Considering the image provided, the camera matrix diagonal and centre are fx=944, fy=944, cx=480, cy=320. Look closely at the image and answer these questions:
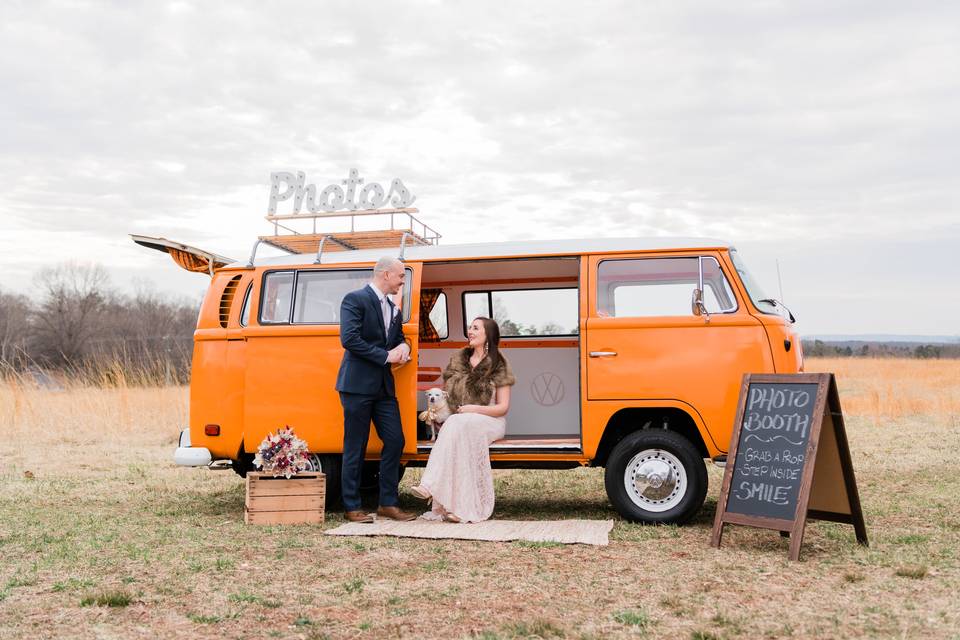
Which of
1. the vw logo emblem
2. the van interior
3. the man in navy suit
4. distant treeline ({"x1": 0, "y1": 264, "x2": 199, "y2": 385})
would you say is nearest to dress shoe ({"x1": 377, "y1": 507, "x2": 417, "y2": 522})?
the man in navy suit

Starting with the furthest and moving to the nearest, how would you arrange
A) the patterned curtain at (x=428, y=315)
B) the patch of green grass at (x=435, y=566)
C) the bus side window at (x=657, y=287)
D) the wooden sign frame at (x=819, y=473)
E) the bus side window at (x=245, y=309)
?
1. the patterned curtain at (x=428, y=315)
2. the bus side window at (x=245, y=309)
3. the bus side window at (x=657, y=287)
4. the wooden sign frame at (x=819, y=473)
5. the patch of green grass at (x=435, y=566)

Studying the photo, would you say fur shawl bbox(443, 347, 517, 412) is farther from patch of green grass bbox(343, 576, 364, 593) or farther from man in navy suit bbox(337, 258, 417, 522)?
patch of green grass bbox(343, 576, 364, 593)

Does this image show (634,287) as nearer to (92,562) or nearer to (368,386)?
(368,386)

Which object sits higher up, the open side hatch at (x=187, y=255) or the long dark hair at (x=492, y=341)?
the open side hatch at (x=187, y=255)

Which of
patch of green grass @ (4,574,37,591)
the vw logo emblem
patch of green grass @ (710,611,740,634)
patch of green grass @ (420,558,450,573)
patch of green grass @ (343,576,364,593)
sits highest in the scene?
the vw logo emblem

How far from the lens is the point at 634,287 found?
789 cm

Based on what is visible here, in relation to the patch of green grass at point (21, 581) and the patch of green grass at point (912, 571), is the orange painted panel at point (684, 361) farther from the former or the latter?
the patch of green grass at point (21, 581)

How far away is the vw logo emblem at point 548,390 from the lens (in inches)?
379

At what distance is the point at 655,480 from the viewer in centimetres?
748

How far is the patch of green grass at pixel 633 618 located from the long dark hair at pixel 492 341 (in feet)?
11.5

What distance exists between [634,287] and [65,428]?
440 inches

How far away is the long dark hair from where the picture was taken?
819cm

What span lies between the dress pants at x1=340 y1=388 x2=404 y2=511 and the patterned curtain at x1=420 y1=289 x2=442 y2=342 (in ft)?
6.71

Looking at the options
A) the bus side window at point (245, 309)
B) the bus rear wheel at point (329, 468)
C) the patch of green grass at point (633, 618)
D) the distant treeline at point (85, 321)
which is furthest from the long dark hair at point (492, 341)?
the distant treeline at point (85, 321)
